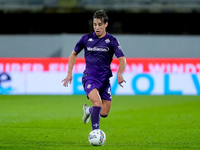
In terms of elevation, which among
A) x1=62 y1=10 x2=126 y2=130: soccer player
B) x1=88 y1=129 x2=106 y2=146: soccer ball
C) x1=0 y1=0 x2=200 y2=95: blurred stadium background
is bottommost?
x1=0 y1=0 x2=200 y2=95: blurred stadium background

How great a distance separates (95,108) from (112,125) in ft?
10.9

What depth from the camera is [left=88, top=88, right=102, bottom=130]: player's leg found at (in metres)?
7.30

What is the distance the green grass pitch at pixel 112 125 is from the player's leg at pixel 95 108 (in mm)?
375

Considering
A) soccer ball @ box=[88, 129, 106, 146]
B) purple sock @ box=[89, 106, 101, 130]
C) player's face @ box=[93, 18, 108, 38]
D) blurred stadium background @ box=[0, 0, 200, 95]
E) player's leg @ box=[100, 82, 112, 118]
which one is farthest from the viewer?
blurred stadium background @ box=[0, 0, 200, 95]

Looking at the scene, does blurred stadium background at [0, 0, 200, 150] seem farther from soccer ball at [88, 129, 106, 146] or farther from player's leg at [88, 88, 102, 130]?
player's leg at [88, 88, 102, 130]

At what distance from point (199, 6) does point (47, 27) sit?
9274mm

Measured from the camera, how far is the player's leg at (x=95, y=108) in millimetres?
7297

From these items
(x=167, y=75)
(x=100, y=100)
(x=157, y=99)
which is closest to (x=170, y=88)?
(x=167, y=75)

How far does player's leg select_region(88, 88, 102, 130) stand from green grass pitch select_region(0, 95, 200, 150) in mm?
375

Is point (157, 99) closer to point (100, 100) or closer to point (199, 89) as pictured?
point (199, 89)

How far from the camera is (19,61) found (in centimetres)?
2038

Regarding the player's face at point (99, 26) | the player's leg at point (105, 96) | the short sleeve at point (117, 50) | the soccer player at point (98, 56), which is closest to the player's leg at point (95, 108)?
the soccer player at point (98, 56)

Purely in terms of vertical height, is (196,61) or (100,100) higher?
(100,100)

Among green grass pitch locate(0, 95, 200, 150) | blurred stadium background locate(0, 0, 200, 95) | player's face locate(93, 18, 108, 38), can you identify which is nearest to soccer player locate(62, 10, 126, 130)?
player's face locate(93, 18, 108, 38)
